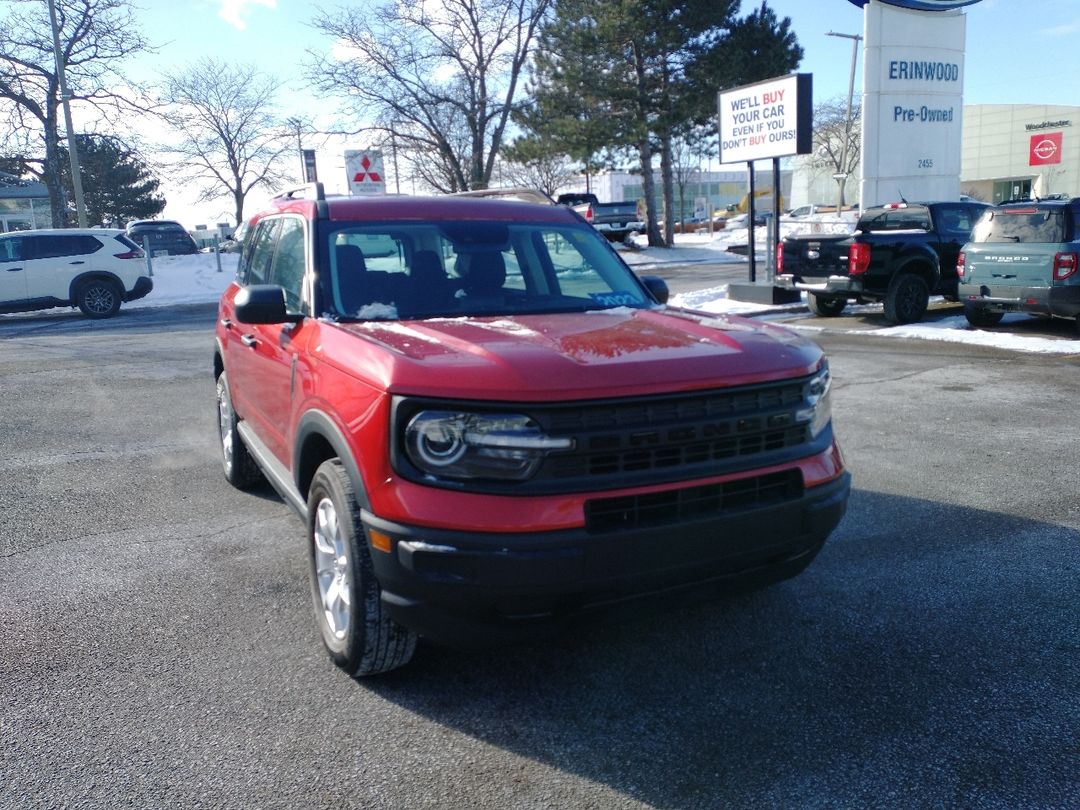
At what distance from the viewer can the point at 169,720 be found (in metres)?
3.22

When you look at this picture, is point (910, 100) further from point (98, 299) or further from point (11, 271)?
point (11, 271)

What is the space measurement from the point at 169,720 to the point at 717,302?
15086 mm

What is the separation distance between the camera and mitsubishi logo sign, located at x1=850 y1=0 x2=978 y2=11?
1967 centimetres

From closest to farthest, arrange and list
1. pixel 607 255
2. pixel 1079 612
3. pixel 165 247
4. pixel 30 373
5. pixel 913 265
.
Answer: pixel 1079 612 → pixel 607 255 → pixel 30 373 → pixel 913 265 → pixel 165 247

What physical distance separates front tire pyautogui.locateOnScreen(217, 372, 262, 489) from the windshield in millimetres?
2050

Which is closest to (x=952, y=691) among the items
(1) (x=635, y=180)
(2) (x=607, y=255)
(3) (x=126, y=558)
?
(2) (x=607, y=255)

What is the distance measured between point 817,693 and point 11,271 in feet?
62.9

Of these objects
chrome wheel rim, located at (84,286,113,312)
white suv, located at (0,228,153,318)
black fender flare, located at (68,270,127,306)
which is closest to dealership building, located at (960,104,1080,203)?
white suv, located at (0,228,153,318)

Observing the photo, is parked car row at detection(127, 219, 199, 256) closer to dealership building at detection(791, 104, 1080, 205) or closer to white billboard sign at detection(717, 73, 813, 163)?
white billboard sign at detection(717, 73, 813, 163)

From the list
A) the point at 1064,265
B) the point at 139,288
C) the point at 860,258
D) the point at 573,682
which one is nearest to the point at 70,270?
the point at 139,288

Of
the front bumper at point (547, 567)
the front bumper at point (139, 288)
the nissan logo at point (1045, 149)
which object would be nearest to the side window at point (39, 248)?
the front bumper at point (139, 288)

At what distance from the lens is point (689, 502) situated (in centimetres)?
303

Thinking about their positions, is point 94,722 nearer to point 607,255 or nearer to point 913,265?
point 607,255

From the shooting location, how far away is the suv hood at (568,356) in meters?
2.91
